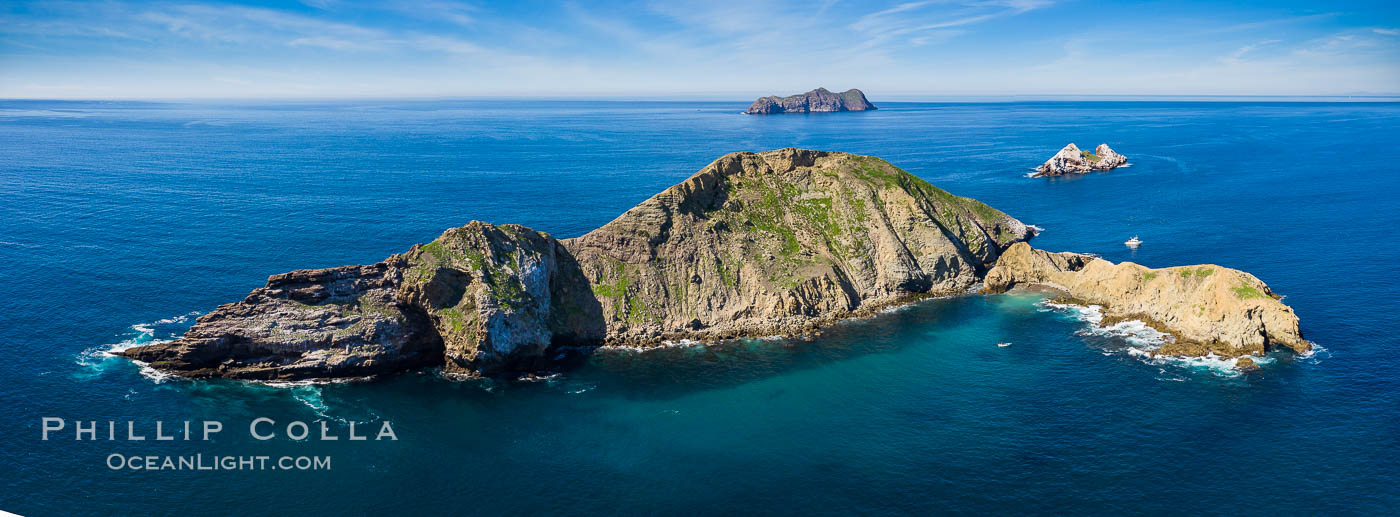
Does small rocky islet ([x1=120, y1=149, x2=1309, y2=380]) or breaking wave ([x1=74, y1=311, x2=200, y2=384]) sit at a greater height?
small rocky islet ([x1=120, y1=149, x2=1309, y2=380])

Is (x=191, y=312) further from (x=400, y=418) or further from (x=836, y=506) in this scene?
(x=836, y=506)

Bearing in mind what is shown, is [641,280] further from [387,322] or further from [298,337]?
[298,337]

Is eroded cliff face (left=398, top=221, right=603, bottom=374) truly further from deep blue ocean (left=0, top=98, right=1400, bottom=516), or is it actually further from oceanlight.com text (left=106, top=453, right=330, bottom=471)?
oceanlight.com text (left=106, top=453, right=330, bottom=471)

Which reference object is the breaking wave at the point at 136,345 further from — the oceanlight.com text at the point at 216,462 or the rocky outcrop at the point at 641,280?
the oceanlight.com text at the point at 216,462

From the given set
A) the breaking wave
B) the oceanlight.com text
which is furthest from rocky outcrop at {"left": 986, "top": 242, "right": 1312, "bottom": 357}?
the breaking wave


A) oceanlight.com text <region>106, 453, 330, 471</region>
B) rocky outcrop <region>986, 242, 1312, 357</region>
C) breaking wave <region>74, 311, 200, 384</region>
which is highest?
rocky outcrop <region>986, 242, 1312, 357</region>

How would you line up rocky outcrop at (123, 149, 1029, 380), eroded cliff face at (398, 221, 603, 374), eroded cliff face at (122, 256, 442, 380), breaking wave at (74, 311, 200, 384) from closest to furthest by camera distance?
1. eroded cliff face at (122, 256, 442, 380)
2. breaking wave at (74, 311, 200, 384)
3. rocky outcrop at (123, 149, 1029, 380)
4. eroded cliff face at (398, 221, 603, 374)

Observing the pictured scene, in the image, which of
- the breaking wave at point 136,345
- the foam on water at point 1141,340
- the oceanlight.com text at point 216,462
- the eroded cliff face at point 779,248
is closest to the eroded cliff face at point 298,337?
the breaking wave at point 136,345
